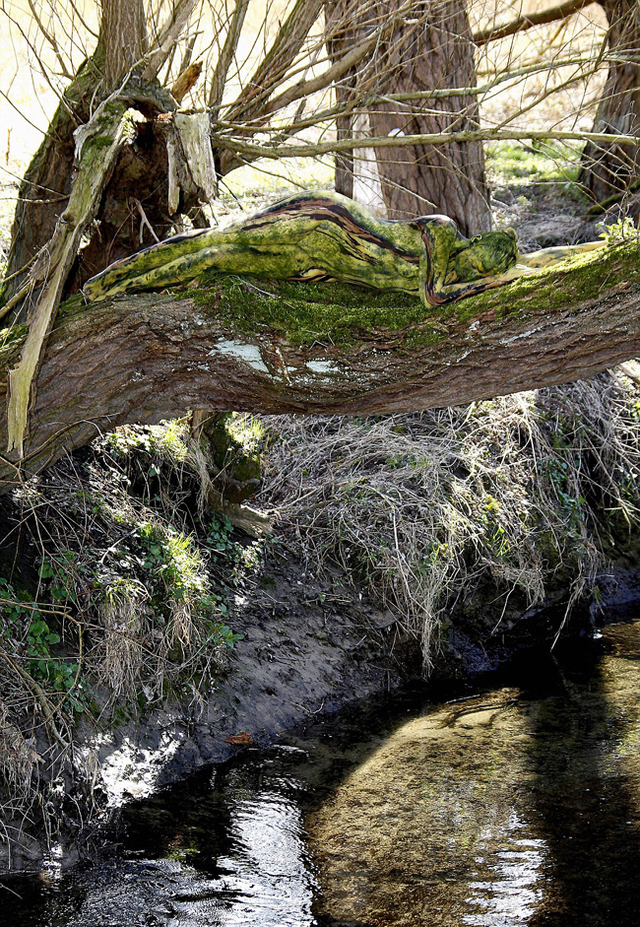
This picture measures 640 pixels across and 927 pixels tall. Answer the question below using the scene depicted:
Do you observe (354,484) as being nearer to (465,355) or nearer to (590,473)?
(590,473)

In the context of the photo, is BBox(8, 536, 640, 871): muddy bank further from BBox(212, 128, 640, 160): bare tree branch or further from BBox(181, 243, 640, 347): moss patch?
BBox(212, 128, 640, 160): bare tree branch

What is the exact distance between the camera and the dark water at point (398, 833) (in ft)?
11.1

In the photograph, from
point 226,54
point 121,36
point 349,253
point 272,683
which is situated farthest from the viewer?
point 272,683

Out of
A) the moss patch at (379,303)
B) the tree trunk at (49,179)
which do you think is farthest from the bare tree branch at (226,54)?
the moss patch at (379,303)

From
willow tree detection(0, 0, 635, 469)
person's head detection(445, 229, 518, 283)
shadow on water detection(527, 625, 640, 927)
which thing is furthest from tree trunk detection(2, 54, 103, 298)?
shadow on water detection(527, 625, 640, 927)

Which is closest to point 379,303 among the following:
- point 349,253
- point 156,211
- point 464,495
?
point 349,253

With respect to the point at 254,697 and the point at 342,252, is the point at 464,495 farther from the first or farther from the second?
the point at 342,252

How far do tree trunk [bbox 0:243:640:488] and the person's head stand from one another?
120mm

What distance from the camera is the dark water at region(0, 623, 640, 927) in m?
3.39

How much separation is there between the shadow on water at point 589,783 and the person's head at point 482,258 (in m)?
2.39

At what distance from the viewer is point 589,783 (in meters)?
4.23

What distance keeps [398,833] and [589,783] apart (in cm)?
99

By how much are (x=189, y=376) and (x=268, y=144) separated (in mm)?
1661

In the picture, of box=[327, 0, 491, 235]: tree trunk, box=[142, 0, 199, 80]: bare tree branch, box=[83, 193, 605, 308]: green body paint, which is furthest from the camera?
box=[327, 0, 491, 235]: tree trunk
